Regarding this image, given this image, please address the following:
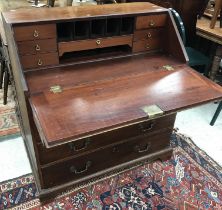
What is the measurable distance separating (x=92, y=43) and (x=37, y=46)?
12.3 inches

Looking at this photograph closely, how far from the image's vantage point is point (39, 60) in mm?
1390

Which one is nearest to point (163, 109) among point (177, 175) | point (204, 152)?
point (177, 175)

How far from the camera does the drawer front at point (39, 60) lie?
4.44 ft

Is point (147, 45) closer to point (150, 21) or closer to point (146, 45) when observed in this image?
point (146, 45)

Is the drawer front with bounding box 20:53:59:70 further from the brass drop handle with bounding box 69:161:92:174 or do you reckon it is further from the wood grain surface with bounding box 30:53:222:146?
the brass drop handle with bounding box 69:161:92:174

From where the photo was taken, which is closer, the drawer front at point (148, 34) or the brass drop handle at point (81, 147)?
the brass drop handle at point (81, 147)

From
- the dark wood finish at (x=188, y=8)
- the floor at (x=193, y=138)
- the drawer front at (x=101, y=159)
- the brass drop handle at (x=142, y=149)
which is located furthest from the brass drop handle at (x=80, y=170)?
the dark wood finish at (x=188, y=8)

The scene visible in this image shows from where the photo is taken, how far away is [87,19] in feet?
4.50

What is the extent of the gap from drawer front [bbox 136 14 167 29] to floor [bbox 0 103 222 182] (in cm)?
111

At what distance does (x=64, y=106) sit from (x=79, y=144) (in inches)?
15.5

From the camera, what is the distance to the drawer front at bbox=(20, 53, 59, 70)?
1354mm

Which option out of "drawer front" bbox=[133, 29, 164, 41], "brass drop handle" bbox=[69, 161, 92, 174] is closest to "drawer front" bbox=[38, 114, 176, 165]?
"brass drop handle" bbox=[69, 161, 92, 174]

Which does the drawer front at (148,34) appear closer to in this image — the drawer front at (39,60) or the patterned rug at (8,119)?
the drawer front at (39,60)

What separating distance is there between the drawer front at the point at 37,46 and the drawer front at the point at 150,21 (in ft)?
1.77
